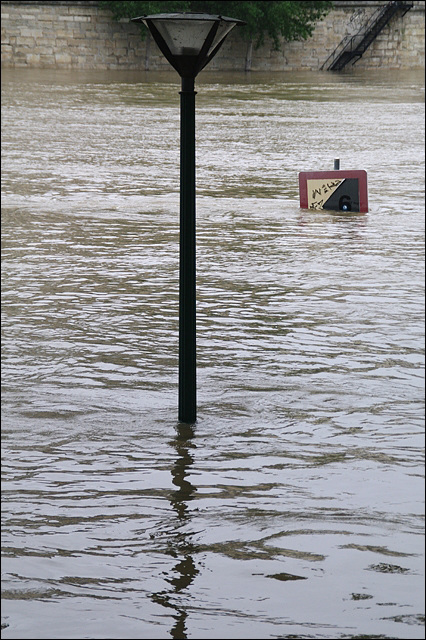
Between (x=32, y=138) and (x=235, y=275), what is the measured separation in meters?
10.5

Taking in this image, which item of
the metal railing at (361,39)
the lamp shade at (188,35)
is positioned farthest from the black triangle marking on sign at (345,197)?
the metal railing at (361,39)

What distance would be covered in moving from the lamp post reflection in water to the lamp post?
27 centimetres

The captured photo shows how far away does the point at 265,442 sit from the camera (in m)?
4.62

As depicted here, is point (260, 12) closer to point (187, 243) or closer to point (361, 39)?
point (361, 39)

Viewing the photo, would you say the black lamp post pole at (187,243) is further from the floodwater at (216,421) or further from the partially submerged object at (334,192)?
the partially submerged object at (334,192)

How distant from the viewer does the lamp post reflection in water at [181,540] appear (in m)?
3.16

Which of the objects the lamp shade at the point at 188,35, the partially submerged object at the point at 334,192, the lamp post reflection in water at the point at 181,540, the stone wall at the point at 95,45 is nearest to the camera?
the lamp post reflection in water at the point at 181,540

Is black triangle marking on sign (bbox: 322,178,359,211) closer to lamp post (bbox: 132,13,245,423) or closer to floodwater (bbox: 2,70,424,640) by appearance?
floodwater (bbox: 2,70,424,640)

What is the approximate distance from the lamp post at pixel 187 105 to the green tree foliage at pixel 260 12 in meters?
44.0

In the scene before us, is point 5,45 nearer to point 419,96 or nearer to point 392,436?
point 419,96

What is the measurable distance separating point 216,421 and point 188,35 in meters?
1.70

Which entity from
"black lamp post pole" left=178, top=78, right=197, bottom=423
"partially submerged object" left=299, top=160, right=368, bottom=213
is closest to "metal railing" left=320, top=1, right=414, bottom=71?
"partially submerged object" left=299, top=160, right=368, bottom=213

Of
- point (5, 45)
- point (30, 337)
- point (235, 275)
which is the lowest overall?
point (30, 337)

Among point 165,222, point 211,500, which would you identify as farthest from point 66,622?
point 165,222
